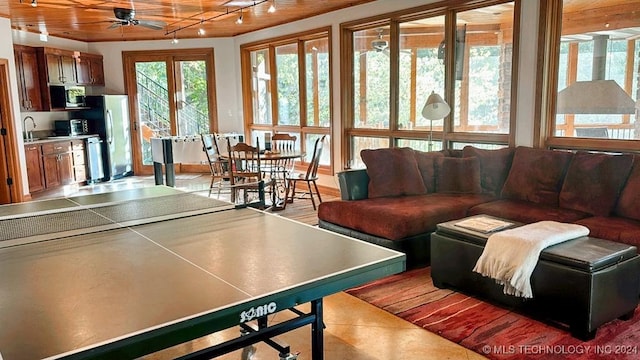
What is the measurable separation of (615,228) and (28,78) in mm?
8161

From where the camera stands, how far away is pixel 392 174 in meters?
4.61

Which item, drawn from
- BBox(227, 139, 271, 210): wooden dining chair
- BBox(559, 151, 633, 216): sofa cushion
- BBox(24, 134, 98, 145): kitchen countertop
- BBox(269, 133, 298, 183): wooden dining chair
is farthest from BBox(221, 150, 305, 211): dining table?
BBox(24, 134, 98, 145): kitchen countertop

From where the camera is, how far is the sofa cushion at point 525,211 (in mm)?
3711

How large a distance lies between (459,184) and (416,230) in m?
1.02

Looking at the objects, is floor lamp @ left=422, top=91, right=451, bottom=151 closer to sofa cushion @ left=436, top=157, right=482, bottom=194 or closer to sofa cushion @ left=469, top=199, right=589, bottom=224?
sofa cushion @ left=436, top=157, right=482, bottom=194

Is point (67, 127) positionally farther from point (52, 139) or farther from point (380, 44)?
point (380, 44)

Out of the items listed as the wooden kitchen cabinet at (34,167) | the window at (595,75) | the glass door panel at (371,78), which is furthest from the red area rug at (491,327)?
the wooden kitchen cabinet at (34,167)

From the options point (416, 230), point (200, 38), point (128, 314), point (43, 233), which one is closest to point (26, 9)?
point (200, 38)

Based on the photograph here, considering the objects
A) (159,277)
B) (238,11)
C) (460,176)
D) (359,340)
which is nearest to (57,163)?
(238,11)

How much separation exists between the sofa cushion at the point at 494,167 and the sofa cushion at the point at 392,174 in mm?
578

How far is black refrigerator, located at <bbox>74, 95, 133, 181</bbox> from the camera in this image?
884 cm

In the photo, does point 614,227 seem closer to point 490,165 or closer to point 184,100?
point 490,165

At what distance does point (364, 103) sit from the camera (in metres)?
6.79

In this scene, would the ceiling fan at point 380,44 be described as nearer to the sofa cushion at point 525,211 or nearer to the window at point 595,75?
the window at point 595,75
